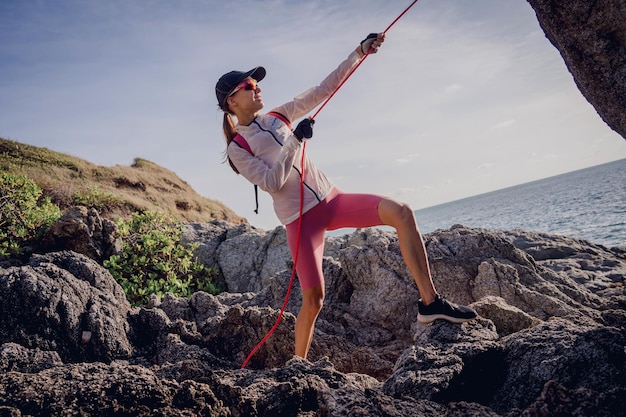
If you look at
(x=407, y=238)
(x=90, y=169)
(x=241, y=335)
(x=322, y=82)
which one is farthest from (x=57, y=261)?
(x=90, y=169)

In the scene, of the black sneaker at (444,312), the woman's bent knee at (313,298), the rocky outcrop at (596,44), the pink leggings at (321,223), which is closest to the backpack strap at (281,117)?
the pink leggings at (321,223)

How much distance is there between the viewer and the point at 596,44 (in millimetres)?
3326

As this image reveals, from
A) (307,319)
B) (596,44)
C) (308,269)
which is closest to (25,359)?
(307,319)

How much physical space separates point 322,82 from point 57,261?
3.98 meters

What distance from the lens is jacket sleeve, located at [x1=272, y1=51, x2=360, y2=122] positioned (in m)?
4.97

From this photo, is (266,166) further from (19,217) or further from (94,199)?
(94,199)

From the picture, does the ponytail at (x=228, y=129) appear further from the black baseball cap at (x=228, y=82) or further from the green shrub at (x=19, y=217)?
the green shrub at (x=19, y=217)

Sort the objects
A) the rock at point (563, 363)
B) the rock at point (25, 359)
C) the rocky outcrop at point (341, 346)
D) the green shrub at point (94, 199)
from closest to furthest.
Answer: the rocky outcrop at point (341, 346)
the rock at point (563, 363)
the rock at point (25, 359)
the green shrub at point (94, 199)

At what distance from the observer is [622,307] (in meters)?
4.58

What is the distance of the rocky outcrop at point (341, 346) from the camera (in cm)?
242

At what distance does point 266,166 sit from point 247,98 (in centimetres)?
83

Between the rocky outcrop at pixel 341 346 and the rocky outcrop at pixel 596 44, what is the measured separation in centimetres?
174

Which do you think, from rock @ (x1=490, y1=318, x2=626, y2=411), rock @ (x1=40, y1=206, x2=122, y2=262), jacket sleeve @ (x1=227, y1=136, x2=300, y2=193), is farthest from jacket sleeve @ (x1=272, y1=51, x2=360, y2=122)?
rock @ (x1=40, y1=206, x2=122, y2=262)

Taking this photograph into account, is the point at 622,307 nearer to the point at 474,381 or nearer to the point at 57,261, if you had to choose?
the point at 474,381
